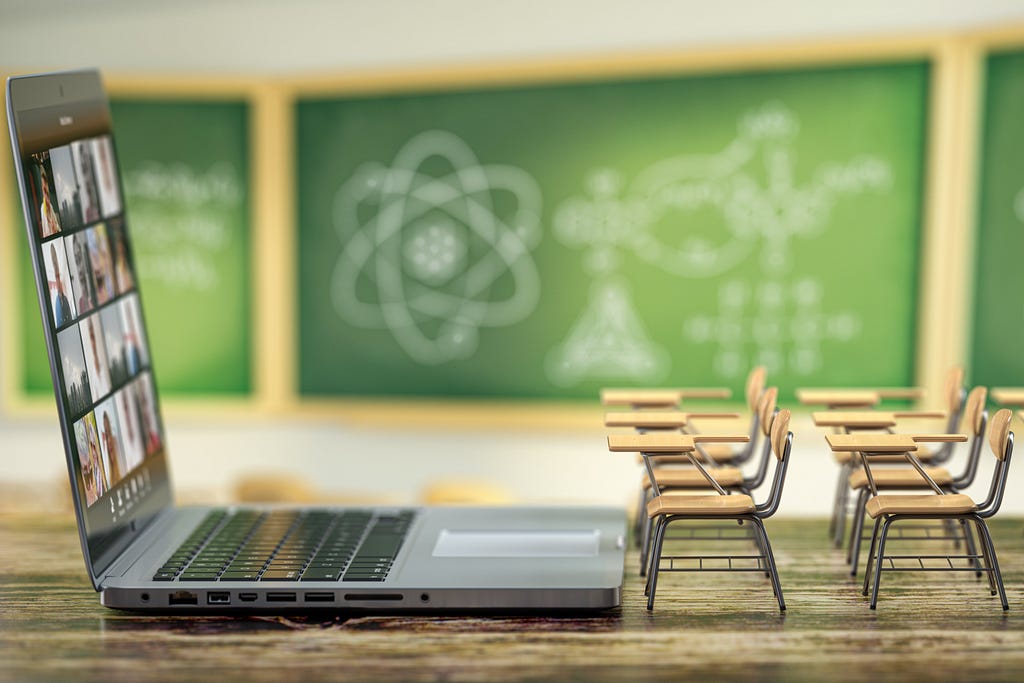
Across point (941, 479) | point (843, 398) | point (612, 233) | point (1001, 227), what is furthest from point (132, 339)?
point (1001, 227)

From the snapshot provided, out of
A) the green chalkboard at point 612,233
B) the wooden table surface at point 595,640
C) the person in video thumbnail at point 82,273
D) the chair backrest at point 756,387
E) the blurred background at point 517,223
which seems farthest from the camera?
the green chalkboard at point 612,233

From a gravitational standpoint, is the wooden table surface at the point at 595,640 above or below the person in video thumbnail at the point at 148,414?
below

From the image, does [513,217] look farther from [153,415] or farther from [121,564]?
[121,564]

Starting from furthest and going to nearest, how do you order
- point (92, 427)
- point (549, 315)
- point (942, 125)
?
point (549, 315) < point (942, 125) < point (92, 427)

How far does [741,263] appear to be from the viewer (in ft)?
12.7

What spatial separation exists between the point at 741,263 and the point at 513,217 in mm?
869

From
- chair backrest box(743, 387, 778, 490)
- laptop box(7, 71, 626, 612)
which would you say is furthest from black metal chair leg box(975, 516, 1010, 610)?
laptop box(7, 71, 626, 612)

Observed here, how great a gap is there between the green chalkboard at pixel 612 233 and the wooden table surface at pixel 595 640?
264 cm

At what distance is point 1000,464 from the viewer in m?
1.11

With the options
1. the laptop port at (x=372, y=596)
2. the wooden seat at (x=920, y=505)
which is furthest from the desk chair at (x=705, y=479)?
the laptop port at (x=372, y=596)

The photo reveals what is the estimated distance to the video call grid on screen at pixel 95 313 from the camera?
1.14m

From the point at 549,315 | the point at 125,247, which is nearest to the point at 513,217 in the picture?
the point at 549,315

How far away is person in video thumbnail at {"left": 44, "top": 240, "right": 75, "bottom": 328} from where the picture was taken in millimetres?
1123

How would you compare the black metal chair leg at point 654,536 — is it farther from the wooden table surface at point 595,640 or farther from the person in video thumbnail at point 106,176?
the person in video thumbnail at point 106,176
